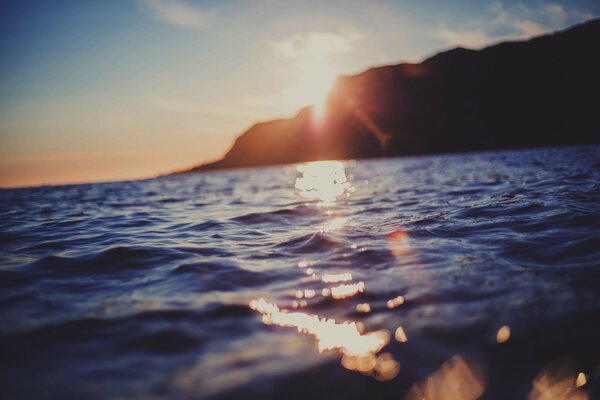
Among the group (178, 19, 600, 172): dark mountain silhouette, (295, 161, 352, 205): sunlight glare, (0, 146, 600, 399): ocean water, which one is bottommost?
(0, 146, 600, 399): ocean water

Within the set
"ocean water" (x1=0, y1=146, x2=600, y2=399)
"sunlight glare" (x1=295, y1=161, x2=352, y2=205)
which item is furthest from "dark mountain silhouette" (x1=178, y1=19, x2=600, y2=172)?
"ocean water" (x1=0, y1=146, x2=600, y2=399)

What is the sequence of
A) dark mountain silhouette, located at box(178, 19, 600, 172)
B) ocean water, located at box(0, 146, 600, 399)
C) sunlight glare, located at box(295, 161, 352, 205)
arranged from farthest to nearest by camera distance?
dark mountain silhouette, located at box(178, 19, 600, 172) → sunlight glare, located at box(295, 161, 352, 205) → ocean water, located at box(0, 146, 600, 399)

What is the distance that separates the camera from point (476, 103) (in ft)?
446

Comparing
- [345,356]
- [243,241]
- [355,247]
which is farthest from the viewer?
[243,241]

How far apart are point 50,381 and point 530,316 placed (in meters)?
3.37

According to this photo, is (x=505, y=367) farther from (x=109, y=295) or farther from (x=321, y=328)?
(x=109, y=295)

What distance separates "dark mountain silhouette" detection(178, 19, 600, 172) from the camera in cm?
11500

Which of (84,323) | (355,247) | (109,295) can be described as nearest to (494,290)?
(355,247)

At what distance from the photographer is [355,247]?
15.7 feet

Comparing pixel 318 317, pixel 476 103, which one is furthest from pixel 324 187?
pixel 476 103

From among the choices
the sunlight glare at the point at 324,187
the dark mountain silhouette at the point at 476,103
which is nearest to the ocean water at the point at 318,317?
the sunlight glare at the point at 324,187

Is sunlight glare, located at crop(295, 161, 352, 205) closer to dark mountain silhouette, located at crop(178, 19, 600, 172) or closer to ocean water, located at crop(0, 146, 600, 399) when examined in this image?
ocean water, located at crop(0, 146, 600, 399)

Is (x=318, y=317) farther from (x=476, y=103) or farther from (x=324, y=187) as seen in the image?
(x=476, y=103)

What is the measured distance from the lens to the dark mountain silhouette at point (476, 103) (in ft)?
377
